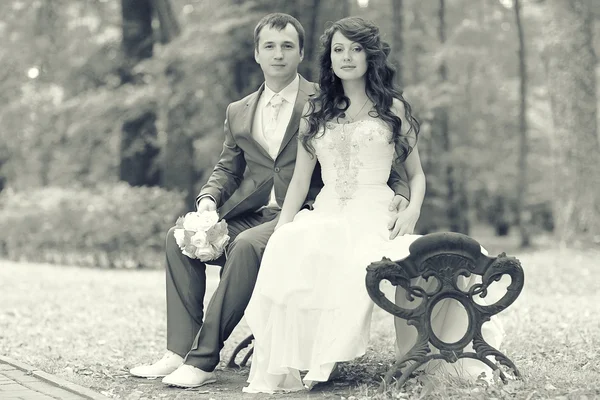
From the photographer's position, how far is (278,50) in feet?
18.0

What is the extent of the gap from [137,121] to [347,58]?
46.3 ft

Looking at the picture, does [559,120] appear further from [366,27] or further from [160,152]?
[366,27]

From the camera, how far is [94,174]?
24.0 m

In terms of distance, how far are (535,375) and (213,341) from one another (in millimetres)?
1704

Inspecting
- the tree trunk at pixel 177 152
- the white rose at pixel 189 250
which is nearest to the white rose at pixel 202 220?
the white rose at pixel 189 250

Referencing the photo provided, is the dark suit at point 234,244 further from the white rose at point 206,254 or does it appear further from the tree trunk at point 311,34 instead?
the tree trunk at point 311,34

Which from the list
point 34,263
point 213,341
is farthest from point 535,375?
point 34,263

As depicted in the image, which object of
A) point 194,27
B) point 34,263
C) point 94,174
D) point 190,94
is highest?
point 194,27

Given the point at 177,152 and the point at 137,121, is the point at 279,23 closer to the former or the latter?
the point at 177,152

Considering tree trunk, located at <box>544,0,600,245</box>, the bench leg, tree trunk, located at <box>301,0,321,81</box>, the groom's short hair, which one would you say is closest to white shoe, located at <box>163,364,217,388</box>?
the bench leg

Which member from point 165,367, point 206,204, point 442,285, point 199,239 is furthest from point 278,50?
point 165,367

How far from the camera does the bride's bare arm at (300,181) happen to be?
17.1 feet

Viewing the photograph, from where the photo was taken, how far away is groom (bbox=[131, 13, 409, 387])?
4.98 m

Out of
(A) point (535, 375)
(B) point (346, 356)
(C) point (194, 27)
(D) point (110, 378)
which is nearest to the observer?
(B) point (346, 356)
